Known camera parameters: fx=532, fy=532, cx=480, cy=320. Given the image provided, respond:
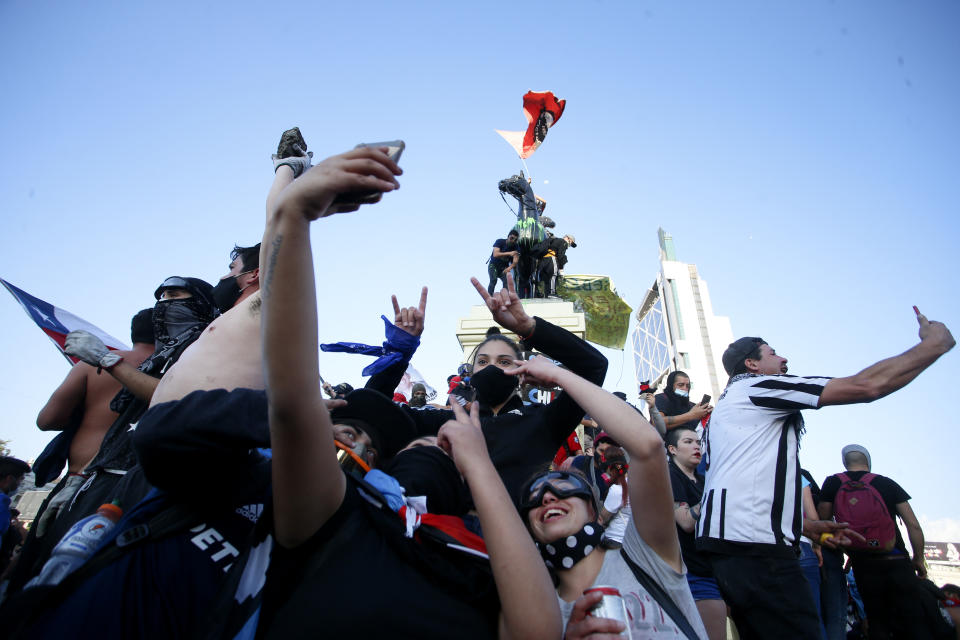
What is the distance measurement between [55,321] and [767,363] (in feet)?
13.9

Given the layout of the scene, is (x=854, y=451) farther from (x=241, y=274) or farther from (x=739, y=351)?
(x=241, y=274)

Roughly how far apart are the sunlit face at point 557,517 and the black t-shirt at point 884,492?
4243 mm

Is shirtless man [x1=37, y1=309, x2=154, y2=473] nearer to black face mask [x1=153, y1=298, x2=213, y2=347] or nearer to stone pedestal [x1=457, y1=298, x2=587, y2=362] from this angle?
black face mask [x1=153, y1=298, x2=213, y2=347]

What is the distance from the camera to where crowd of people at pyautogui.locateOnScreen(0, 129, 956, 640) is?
44.0 inches

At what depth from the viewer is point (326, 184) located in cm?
103

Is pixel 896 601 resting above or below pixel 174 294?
below

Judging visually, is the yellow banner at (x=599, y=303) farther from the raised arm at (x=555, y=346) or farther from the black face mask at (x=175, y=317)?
the black face mask at (x=175, y=317)

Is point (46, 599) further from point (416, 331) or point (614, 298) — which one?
point (614, 298)

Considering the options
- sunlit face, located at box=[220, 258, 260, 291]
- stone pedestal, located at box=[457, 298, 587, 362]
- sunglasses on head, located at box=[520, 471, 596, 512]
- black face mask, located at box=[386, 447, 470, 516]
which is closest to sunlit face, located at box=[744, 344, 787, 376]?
sunglasses on head, located at box=[520, 471, 596, 512]

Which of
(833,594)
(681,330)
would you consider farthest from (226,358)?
(681,330)

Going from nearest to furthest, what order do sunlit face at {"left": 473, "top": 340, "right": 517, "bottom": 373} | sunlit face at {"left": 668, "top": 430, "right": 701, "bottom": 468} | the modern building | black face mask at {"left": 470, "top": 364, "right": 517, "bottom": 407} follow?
black face mask at {"left": 470, "top": 364, "right": 517, "bottom": 407} → sunlit face at {"left": 473, "top": 340, "right": 517, "bottom": 373} → sunlit face at {"left": 668, "top": 430, "right": 701, "bottom": 468} → the modern building

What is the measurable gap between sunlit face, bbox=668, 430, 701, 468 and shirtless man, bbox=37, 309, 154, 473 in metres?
3.87

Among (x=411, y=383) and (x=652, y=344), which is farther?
(x=652, y=344)

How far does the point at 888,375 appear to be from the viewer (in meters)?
2.48
